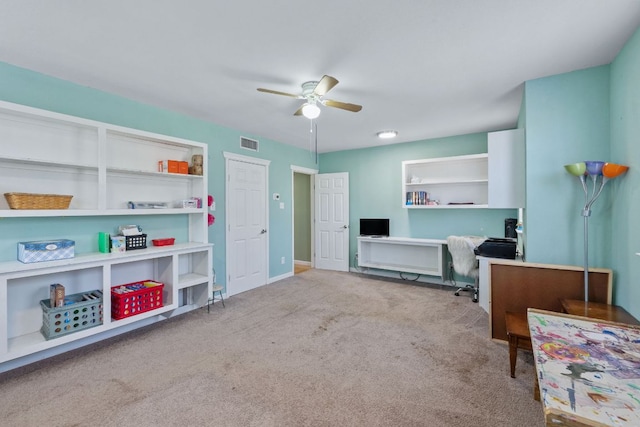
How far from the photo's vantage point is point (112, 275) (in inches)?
118

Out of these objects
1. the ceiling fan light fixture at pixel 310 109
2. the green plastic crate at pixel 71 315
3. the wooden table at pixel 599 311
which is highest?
the ceiling fan light fixture at pixel 310 109

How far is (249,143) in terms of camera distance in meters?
4.63

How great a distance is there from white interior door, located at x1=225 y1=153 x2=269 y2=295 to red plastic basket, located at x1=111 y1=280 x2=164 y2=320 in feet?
4.17

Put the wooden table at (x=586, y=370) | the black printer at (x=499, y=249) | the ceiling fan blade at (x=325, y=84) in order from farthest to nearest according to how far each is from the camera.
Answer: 1. the black printer at (x=499, y=249)
2. the ceiling fan blade at (x=325, y=84)
3. the wooden table at (x=586, y=370)

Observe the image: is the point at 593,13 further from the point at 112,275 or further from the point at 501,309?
the point at 112,275

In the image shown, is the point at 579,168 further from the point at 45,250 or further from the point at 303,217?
the point at 303,217

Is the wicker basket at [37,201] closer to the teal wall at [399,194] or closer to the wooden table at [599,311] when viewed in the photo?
the wooden table at [599,311]

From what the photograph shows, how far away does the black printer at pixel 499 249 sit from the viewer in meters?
3.21

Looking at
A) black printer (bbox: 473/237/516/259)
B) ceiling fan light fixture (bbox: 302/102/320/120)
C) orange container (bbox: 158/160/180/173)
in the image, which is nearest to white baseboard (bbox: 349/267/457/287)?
black printer (bbox: 473/237/516/259)

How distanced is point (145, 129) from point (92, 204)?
101cm

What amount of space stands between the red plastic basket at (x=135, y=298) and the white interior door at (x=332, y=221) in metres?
3.50

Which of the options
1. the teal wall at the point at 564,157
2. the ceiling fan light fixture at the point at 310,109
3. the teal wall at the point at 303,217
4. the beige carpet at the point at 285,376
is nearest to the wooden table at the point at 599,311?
the teal wall at the point at 564,157

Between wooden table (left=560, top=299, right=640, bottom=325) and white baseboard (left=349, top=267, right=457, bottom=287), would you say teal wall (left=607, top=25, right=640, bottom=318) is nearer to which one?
wooden table (left=560, top=299, right=640, bottom=325)

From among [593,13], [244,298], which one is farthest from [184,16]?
[244,298]
